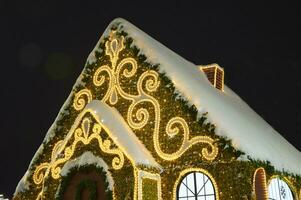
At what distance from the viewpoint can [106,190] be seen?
15.0m

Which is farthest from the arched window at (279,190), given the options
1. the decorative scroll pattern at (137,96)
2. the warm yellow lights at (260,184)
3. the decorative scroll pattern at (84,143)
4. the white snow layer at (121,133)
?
the decorative scroll pattern at (84,143)

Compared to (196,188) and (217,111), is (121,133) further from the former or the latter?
(217,111)

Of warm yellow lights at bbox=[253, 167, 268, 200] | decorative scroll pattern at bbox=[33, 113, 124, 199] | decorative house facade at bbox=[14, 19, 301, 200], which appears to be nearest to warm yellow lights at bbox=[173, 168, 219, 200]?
decorative house facade at bbox=[14, 19, 301, 200]

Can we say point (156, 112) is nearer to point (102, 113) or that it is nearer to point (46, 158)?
point (102, 113)

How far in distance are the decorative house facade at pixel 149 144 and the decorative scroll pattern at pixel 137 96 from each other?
0.04 meters

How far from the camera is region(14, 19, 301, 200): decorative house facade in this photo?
14.7 meters

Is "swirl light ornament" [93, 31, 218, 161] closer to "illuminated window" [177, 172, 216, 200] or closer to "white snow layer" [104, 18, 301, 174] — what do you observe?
"white snow layer" [104, 18, 301, 174]

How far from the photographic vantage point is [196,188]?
15.2m

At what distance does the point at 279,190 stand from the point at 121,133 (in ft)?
21.8

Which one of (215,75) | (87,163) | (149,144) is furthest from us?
(215,75)

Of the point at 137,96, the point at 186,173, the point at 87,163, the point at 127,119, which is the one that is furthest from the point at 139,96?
the point at 186,173

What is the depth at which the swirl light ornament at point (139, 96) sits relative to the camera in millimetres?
15508

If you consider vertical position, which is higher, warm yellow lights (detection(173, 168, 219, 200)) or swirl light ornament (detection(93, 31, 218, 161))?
swirl light ornament (detection(93, 31, 218, 161))

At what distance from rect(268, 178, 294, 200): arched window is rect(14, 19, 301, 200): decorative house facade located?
40mm
